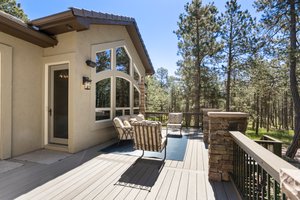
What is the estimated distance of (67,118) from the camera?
5.13 metres

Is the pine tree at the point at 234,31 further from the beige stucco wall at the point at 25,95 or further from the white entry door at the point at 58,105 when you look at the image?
the beige stucco wall at the point at 25,95

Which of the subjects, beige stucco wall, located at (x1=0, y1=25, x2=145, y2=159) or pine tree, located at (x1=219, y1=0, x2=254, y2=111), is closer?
beige stucco wall, located at (x1=0, y1=25, x2=145, y2=159)

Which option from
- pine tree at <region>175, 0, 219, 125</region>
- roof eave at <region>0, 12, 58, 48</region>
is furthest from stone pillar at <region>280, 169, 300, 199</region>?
pine tree at <region>175, 0, 219, 125</region>

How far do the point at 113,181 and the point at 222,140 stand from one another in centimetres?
212

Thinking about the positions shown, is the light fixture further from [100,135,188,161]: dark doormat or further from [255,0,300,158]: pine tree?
[255,0,300,158]: pine tree

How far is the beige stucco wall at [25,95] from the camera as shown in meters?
4.41

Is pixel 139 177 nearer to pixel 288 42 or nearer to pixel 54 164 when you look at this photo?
pixel 54 164

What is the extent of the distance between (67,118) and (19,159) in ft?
4.87

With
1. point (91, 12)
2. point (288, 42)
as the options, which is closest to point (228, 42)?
point (288, 42)

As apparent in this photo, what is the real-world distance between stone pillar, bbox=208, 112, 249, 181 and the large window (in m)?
3.89

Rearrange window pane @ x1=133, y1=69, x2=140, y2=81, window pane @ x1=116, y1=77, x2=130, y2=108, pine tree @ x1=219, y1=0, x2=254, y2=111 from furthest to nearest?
pine tree @ x1=219, y1=0, x2=254, y2=111
window pane @ x1=133, y1=69, x2=140, y2=81
window pane @ x1=116, y1=77, x2=130, y2=108

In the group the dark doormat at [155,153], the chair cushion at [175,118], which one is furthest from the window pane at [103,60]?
the chair cushion at [175,118]

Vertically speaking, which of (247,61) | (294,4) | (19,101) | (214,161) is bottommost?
(214,161)

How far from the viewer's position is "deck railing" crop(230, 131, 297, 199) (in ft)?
4.24
